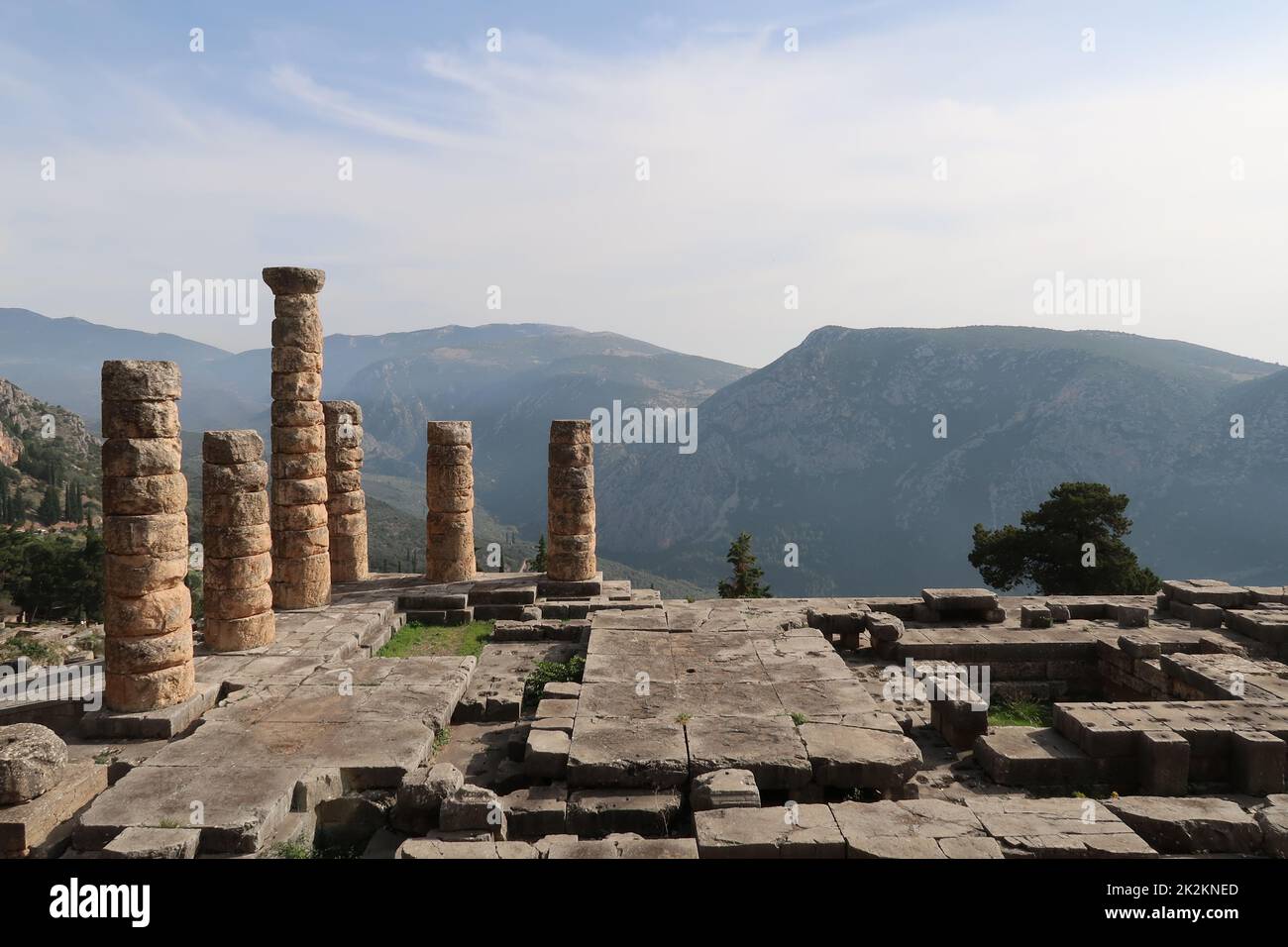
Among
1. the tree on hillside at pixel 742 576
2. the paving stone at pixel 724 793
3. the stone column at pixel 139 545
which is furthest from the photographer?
the tree on hillside at pixel 742 576

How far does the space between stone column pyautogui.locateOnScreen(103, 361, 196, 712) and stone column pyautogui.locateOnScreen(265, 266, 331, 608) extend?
199 inches

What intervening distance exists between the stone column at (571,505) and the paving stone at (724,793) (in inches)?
422

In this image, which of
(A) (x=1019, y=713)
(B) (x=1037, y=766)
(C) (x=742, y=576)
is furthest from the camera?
(C) (x=742, y=576)

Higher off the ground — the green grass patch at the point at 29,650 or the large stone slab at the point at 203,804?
the large stone slab at the point at 203,804

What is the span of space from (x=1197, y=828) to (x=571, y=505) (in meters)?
13.4

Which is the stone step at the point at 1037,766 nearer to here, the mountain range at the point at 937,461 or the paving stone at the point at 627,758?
the paving stone at the point at 627,758

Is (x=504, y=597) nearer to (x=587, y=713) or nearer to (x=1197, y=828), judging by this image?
(x=587, y=713)

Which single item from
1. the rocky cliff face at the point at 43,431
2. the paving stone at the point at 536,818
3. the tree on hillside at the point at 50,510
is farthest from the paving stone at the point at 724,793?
the rocky cliff face at the point at 43,431

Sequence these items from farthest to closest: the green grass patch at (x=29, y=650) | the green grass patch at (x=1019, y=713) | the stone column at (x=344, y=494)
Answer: the green grass patch at (x=29, y=650) → the stone column at (x=344, y=494) → the green grass patch at (x=1019, y=713)

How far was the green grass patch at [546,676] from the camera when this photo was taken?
12.5m

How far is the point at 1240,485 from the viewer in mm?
110438

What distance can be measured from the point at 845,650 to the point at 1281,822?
26.3ft

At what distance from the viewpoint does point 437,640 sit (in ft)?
53.5

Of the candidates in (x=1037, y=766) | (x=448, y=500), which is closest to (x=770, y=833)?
(x=1037, y=766)
